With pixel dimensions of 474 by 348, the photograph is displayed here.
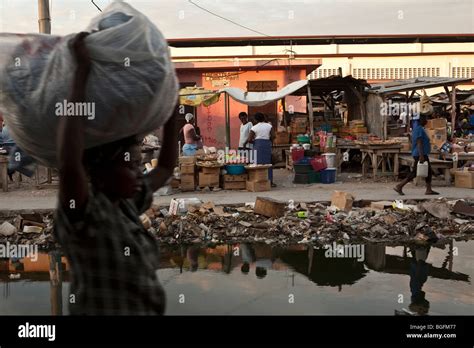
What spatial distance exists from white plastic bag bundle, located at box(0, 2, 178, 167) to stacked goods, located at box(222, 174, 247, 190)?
9325mm

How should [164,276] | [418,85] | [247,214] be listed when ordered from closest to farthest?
[164,276]
[247,214]
[418,85]

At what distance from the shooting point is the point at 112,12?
1880 mm

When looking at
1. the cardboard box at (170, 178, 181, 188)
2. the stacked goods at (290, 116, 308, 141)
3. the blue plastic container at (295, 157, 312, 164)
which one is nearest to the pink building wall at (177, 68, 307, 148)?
the stacked goods at (290, 116, 308, 141)

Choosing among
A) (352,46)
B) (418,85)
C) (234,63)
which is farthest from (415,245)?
(352,46)

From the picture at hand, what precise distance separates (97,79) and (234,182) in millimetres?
9466

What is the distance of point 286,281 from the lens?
6.02 m

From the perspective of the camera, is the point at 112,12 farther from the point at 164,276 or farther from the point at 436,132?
the point at 436,132

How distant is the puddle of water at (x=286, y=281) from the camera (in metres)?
5.14

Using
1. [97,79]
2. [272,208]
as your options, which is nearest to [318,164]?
[272,208]

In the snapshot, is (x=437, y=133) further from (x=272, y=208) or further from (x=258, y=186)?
(x=272, y=208)

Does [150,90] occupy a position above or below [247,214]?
above
